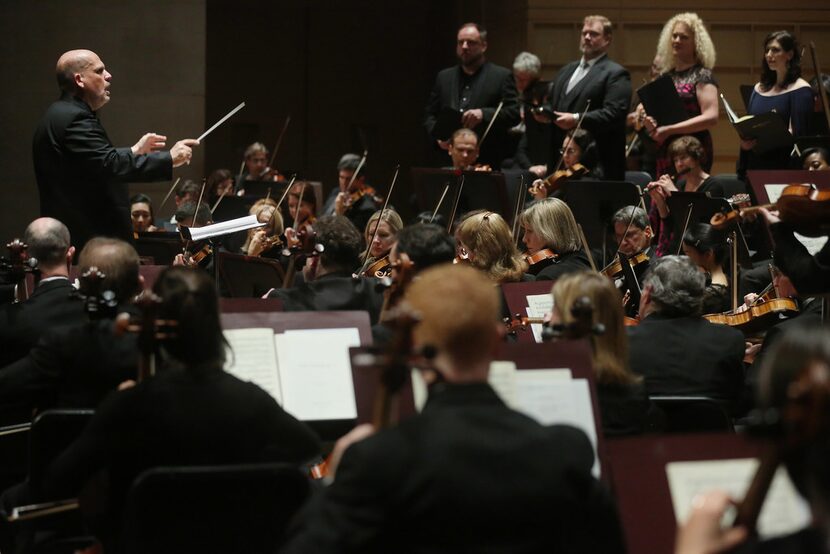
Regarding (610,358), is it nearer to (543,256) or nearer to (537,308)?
(537,308)

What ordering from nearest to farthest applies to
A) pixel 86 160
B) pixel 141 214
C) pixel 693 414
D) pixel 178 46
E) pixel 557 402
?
pixel 557 402, pixel 693 414, pixel 86 160, pixel 141 214, pixel 178 46

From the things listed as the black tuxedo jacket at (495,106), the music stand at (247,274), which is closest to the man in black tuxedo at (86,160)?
the music stand at (247,274)

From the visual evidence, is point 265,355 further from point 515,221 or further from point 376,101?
point 376,101

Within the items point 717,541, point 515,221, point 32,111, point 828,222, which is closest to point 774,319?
point 828,222

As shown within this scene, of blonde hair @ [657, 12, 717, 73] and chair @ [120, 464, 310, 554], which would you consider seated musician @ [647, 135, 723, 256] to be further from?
chair @ [120, 464, 310, 554]

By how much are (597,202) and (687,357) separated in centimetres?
235

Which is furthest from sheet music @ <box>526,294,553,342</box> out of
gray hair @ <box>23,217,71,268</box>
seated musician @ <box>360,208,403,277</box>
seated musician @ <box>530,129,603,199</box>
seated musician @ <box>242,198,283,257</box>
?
seated musician @ <box>530,129,603,199</box>

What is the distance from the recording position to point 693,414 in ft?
11.5

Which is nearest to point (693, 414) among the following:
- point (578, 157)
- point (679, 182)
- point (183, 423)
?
point (183, 423)

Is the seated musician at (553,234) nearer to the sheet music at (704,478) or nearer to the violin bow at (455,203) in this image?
the violin bow at (455,203)

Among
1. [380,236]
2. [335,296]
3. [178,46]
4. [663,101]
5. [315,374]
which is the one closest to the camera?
[315,374]

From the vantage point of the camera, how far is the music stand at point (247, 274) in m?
5.25

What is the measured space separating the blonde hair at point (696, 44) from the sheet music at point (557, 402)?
4272mm

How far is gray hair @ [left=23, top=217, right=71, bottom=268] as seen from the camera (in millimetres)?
3963
